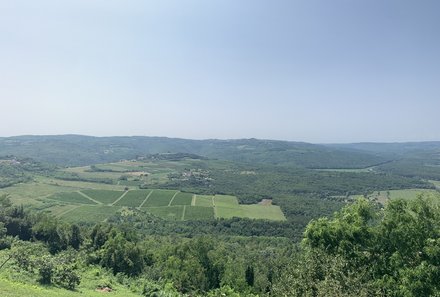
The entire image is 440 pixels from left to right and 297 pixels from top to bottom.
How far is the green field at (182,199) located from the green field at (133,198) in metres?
13.6

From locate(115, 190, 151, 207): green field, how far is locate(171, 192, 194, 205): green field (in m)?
13.6

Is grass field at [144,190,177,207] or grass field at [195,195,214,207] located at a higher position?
grass field at [144,190,177,207]

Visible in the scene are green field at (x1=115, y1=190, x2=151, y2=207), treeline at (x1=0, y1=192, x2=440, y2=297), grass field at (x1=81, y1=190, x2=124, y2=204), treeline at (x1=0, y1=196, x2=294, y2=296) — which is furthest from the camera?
grass field at (x1=81, y1=190, x2=124, y2=204)

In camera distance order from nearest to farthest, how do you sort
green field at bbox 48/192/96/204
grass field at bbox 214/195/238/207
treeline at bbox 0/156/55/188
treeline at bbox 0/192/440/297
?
treeline at bbox 0/192/440/297, green field at bbox 48/192/96/204, grass field at bbox 214/195/238/207, treeline at bbox 0/156/55/188

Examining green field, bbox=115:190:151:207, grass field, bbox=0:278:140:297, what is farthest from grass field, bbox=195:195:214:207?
grass field, bbox=0:278:140:297

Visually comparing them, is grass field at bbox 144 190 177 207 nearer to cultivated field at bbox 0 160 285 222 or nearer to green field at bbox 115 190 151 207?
cultivated field at bbox 0 160 285 222

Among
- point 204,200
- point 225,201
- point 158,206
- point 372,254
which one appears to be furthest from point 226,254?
point 225,201

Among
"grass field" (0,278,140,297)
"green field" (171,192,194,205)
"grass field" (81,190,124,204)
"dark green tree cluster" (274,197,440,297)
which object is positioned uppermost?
"dark green tree cluster" (274,197,440,297)

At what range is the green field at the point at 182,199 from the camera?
14825cm

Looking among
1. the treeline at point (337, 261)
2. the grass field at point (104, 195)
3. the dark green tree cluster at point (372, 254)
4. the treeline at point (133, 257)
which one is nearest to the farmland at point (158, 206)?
the grass field at point (104, 195)

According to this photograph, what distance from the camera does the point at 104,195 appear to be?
152250mm

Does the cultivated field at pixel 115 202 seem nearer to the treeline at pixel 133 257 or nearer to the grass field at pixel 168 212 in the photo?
the grass field at pixel 168 212

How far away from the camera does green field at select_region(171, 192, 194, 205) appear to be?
486ft

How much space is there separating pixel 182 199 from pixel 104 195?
33084 millimetres
